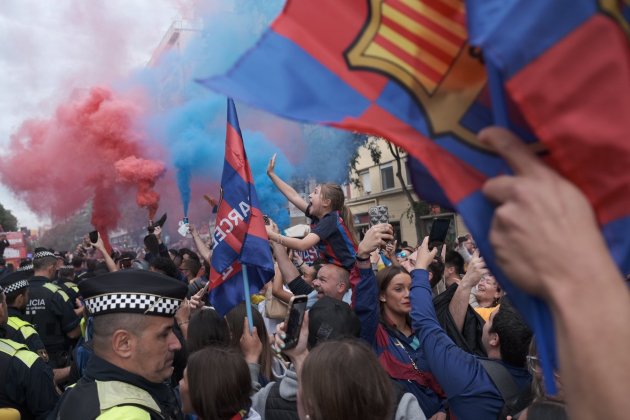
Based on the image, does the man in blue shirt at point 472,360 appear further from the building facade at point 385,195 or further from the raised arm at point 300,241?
the building facade at point 385,195

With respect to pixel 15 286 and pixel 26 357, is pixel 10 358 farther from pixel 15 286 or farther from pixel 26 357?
pixel 15 286

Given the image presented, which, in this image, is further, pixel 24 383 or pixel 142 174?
pixel 142 174

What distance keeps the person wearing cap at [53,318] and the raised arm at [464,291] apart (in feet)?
17.7

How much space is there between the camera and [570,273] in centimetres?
88

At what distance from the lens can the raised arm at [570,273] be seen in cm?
86

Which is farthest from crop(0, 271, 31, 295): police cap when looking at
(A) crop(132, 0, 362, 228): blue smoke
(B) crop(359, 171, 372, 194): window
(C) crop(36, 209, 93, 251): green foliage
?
(C) crop(36, 209, 93, 251): green foliage

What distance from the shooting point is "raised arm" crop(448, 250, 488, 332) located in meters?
3.58

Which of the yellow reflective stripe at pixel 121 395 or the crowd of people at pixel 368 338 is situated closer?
the crowd of people at pixel 368 338

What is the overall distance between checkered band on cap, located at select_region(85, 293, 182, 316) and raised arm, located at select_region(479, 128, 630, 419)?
6.82 feet

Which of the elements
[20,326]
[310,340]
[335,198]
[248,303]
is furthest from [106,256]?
[310,340]

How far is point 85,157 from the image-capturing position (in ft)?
48.8

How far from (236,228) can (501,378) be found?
230cm

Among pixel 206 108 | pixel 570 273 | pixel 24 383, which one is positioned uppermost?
pixel 206 108

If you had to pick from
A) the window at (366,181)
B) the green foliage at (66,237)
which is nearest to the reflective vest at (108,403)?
the window at (366,181)
